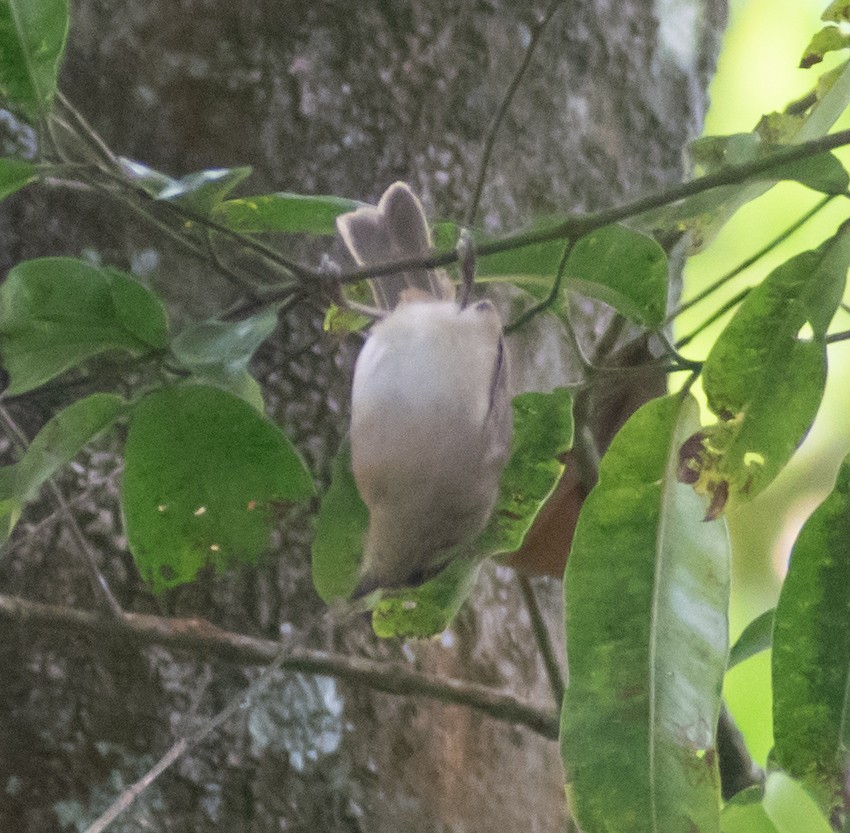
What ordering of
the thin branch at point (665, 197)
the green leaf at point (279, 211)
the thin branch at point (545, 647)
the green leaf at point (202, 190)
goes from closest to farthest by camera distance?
the thin branch at point (665, 197), the green leaf at point (202, 190), the green leaf at point (279, 211), the thin branch at point (545, 647)

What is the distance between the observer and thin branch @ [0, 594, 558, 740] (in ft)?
3.01

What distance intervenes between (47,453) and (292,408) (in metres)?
0.46

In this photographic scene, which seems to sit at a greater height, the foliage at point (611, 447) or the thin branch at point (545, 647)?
the foliage at point (611, 447)

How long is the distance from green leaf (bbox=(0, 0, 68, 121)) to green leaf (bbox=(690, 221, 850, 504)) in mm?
478

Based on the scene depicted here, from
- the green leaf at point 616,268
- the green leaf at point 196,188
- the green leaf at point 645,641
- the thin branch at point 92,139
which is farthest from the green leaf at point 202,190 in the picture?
the green leaf at point 645,641

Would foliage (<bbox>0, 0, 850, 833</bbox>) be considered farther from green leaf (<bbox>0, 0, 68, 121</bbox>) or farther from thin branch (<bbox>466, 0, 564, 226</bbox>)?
thin branch (<bbox>466, 0, 564, 226</bbox>)

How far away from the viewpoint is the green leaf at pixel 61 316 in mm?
796

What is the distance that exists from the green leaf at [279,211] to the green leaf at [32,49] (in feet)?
0.51

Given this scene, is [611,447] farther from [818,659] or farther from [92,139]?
[92,139]

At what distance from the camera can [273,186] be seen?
49.9 inches

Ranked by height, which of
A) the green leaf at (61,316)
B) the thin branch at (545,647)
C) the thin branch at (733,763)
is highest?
the green leaf at (61,316)

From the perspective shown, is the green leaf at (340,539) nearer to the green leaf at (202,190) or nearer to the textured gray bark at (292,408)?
the textured gray bark at (292,408)

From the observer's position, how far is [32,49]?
2.46 ft

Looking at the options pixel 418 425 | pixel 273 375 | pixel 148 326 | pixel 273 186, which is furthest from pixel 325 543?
pixel 273 186
